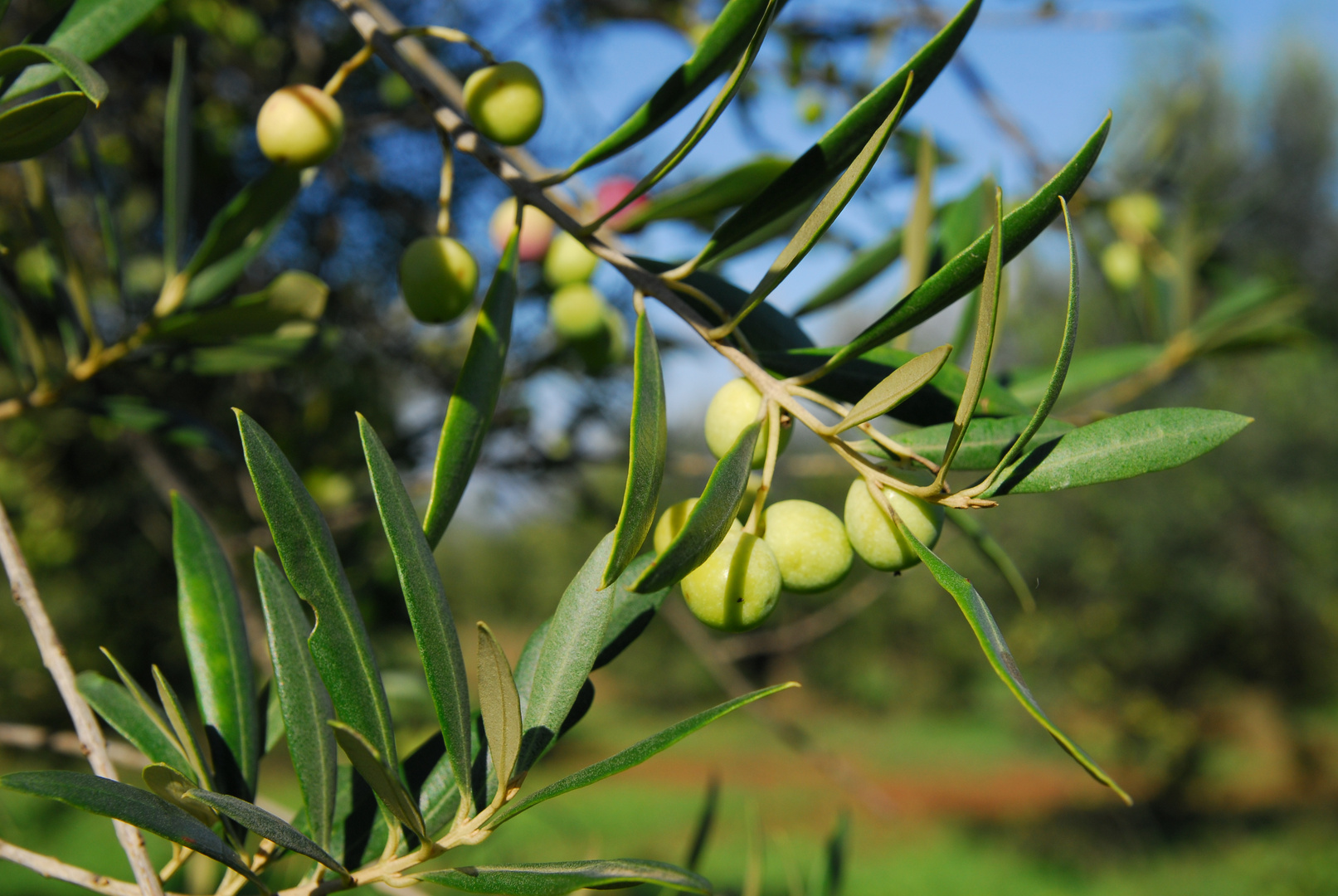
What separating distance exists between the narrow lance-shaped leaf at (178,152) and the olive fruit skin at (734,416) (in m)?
0.58

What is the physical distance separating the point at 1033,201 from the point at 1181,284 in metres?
1.01

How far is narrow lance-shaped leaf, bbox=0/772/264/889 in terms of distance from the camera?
1.16 feet

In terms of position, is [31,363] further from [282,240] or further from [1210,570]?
[1210,570]

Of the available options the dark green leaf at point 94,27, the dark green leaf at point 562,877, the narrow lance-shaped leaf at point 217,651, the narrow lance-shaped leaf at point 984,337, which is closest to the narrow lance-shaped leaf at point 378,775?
the dark green leaf at point 562,877

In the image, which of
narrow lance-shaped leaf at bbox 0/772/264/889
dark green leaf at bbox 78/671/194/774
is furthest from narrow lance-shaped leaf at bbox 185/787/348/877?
dark green leaf at bbox 78/671/194/774

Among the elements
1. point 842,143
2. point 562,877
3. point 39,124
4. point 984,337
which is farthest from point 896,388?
point 39,124

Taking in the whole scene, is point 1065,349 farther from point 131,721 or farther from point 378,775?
point 131,721

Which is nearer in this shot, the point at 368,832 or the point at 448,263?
the point at 368,832

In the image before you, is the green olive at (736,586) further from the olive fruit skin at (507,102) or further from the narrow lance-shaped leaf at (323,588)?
the olive fruit skin at (507,102)

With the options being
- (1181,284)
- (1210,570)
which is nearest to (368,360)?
(1181,284)

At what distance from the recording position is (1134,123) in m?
9.36

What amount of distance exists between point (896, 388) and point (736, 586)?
127 mm

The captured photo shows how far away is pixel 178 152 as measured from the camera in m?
0.78

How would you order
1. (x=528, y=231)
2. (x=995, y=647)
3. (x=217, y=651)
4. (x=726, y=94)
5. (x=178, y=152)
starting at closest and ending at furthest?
(x=995, y=647)
(x=726, y=94)
(x=217, y=651)
(x=178, y=152)
(x=528, y=231)
